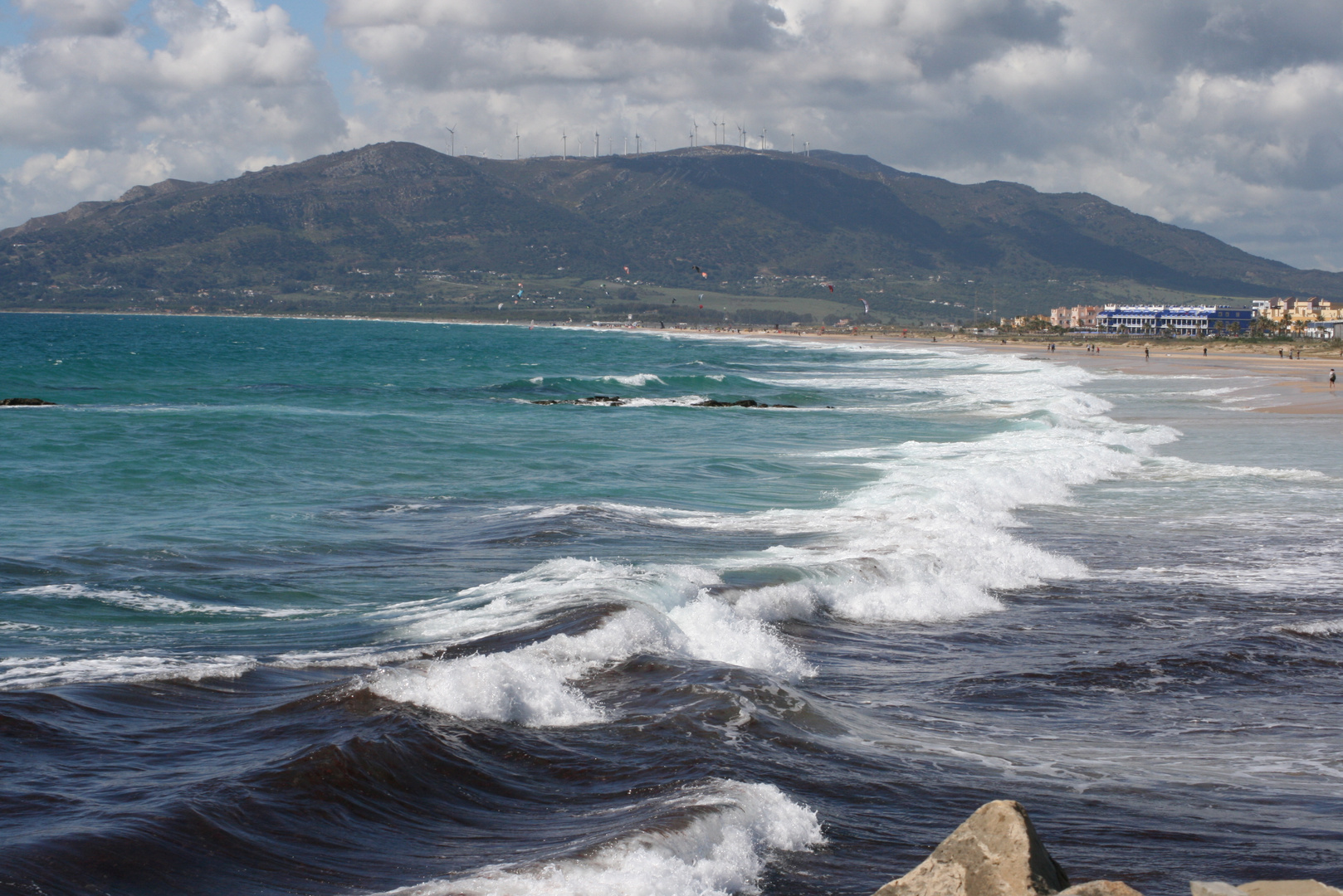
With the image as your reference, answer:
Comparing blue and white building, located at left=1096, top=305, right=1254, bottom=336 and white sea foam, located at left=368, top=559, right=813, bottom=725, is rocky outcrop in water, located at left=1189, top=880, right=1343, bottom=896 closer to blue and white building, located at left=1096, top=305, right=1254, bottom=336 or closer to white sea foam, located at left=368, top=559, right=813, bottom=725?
white sea foam, located at left=368, top=559, right=813, bottom=725

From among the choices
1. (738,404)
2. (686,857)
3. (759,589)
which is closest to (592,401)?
(738,404)

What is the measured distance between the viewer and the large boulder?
A: 496 centimetres

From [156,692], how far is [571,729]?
3.57 m

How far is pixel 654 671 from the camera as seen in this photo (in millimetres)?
9867

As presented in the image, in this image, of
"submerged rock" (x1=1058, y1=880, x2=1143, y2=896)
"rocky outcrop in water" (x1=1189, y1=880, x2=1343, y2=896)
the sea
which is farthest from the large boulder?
the sea

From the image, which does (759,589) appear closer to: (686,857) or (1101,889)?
(686,857)

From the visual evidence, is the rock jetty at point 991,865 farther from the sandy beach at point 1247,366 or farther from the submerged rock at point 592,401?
the submerged rock at point 592,401

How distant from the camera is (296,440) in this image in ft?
102

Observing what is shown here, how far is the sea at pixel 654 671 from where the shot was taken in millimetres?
6547

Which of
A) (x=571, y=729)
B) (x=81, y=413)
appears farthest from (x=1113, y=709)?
(x=81, y=413)

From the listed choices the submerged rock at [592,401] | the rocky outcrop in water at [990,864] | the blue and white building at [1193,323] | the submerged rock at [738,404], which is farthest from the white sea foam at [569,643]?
the blue and white building at [1193,323]

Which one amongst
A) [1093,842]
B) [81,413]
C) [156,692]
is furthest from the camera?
[81,413]

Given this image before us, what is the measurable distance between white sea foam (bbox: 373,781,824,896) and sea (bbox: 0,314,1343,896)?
0.02 meters

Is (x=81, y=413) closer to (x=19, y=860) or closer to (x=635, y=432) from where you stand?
(x=635, y=432)
